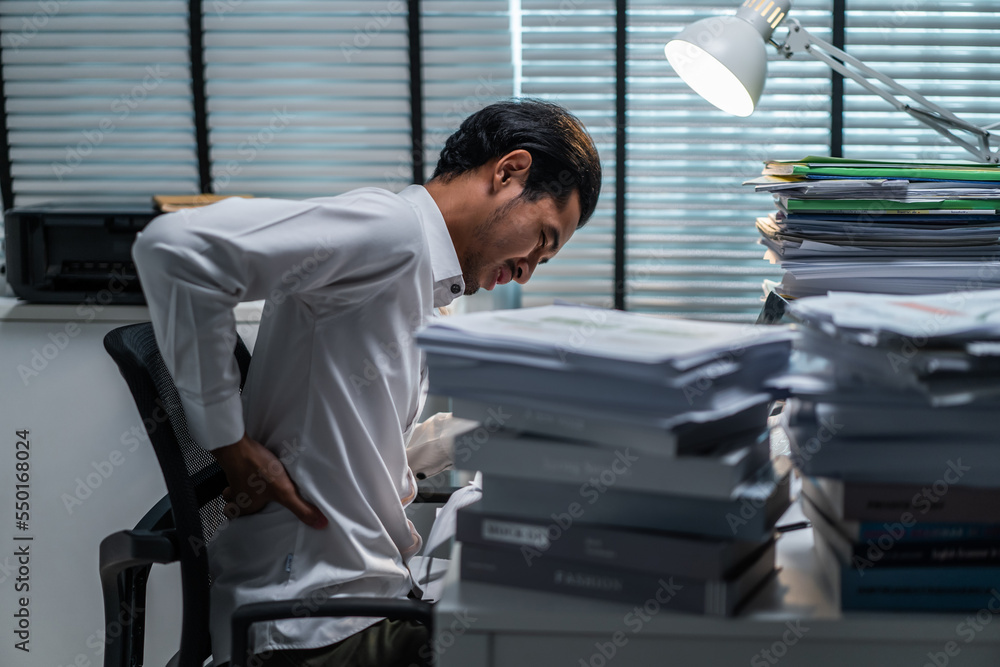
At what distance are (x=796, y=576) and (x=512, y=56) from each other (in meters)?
2.08

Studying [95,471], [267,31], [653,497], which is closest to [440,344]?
[653,497]

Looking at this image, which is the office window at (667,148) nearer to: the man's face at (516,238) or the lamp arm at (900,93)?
the lamp arm at (900,93)

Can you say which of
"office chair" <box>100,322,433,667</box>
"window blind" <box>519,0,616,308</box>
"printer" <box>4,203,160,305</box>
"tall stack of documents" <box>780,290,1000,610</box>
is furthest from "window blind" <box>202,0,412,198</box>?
"tall stack of documents" <box>780,290,1000,610</box>

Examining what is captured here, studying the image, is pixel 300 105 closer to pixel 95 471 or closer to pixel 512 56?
pixel 512 56

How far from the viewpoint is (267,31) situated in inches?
99.3

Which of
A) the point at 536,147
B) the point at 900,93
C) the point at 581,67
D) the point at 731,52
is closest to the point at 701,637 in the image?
the point at 536,147

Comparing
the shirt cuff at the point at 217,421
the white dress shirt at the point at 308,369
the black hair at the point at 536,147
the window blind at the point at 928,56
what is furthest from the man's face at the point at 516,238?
the window blind at the point at 928,56

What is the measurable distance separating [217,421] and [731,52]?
1.05 metres

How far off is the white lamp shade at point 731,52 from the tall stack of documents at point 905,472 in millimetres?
840

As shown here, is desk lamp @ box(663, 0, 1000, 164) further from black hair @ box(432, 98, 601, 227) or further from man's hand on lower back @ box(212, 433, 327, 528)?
man's hand on lower back @ box(212, 433, 327, 528)

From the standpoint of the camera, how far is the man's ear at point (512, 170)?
1.35 meters

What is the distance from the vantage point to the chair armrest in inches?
36.5

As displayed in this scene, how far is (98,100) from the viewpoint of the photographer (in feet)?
8.41

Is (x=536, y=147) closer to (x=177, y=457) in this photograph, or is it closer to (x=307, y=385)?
(x=307, y=385)
